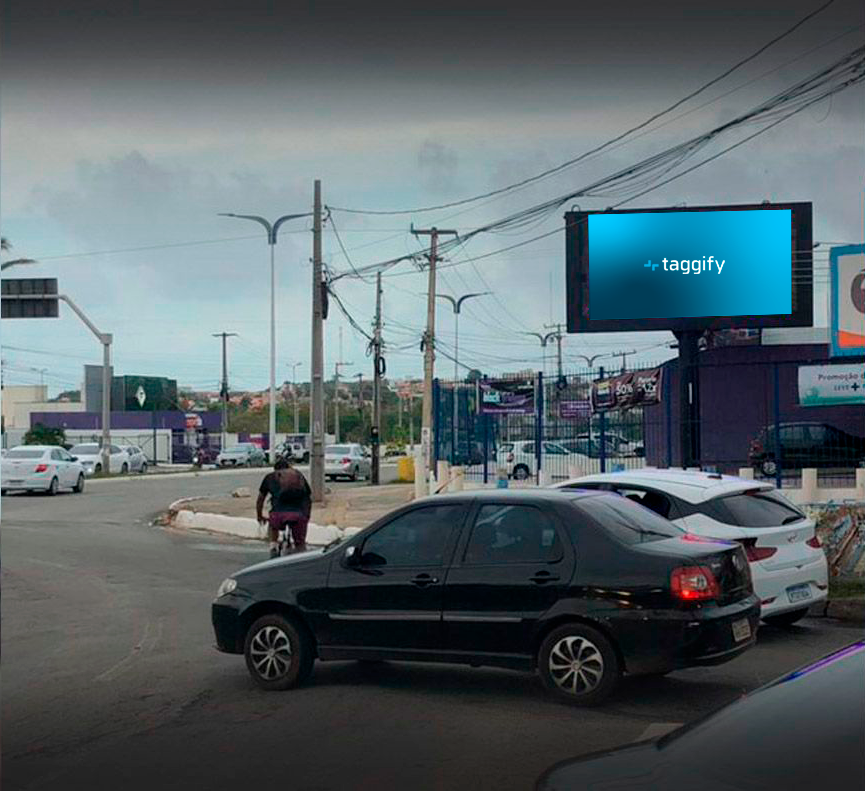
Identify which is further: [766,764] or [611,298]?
[611,298]

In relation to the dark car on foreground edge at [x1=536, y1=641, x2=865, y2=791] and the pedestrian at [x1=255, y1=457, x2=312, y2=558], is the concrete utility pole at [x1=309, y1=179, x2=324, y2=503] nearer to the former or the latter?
the pedestrian at [x1=255, y1=457, x2=312, y2=558]

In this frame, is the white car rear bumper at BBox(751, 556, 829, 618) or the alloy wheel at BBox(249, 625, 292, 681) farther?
the white car rear bumper at BBox(751, 556, 829, 618)

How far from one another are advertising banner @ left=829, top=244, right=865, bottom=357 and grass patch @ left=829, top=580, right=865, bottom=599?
7969mm

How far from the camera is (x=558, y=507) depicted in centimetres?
817

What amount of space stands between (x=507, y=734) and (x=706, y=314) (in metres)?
16.7

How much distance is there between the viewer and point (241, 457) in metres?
60.5

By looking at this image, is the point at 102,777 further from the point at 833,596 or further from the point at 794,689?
the point at 833,596

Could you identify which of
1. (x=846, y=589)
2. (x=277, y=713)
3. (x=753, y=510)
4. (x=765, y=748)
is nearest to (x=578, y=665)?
(x=277, y=713)

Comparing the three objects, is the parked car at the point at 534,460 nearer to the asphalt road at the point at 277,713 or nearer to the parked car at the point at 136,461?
the asphalt road at the point at 277,713

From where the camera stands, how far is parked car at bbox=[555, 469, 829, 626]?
10.1 meters

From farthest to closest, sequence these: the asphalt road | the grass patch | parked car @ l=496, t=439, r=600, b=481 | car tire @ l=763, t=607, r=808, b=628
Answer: parked car @ l=496, t=439, r=600, b=481
the grass patch
car tire @ l=763, t=607, r=808, b=628
the asphalt road

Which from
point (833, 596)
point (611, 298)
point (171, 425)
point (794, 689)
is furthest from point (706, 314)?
point (171, 425)

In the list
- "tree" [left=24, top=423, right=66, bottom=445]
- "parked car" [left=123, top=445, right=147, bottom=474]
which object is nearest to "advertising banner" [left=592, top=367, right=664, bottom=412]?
"tree" [left=24, top=423, right=66, bottom=445]

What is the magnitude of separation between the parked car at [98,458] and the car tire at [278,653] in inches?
1329
